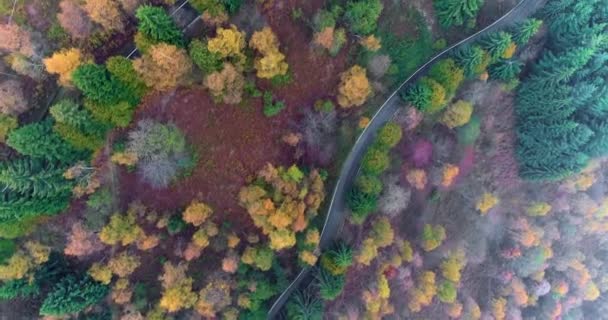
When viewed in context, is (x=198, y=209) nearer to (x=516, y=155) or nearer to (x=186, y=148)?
(x=186, y=148)

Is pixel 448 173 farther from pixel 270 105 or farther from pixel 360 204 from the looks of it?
pixel 270 105

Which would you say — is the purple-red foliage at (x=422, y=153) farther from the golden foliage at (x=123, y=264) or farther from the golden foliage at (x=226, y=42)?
the golden foliage at (x=123, y=264)

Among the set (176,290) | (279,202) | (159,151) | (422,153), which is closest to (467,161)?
(422,153)

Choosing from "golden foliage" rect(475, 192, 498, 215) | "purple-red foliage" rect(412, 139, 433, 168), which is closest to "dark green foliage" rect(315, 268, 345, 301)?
"purple-red foliage" rect(412, 139, 433, 168)

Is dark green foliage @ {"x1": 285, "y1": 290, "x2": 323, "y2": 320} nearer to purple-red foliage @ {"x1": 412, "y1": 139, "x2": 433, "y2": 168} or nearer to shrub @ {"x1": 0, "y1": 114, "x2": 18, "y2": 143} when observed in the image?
purple-red foliage @ {"x1": 412, "y1": 139, "x2": 433, "y2": 168}

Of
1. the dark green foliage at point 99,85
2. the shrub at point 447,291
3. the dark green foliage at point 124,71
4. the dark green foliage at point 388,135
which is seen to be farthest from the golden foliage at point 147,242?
the shrub at point 447,291

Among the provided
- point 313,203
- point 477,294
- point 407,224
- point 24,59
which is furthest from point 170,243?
point 477,294

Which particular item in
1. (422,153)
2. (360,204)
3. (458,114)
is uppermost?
(458,114)
